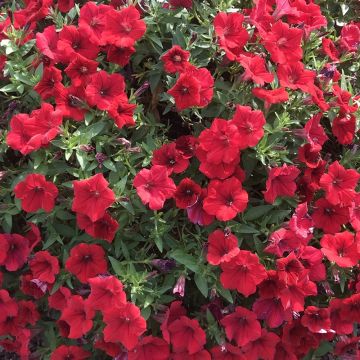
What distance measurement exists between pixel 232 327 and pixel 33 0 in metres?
1.73

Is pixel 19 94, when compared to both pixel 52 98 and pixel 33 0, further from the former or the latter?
pixel 33 0

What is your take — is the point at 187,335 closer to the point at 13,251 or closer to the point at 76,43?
the point at 13,251

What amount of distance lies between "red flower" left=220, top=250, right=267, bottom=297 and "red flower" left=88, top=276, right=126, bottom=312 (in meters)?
0.39

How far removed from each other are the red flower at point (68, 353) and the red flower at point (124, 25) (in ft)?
4.14

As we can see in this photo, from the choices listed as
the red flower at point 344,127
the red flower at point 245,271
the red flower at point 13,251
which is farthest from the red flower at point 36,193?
the red flower at point 344,127

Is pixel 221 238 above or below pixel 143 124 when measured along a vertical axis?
below

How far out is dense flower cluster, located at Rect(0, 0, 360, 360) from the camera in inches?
92.1

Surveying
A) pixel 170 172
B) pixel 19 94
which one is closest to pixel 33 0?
pixel 19 94

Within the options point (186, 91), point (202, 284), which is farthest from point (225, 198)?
point (186, 91)

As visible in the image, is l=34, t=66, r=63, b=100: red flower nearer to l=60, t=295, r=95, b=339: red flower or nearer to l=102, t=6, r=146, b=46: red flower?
l=102, t=6, r=146, b=46: red flower

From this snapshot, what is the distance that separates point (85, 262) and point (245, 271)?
2.07ft

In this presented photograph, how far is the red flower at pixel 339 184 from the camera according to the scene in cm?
243

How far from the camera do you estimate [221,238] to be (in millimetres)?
2334

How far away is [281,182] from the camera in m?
2.41
